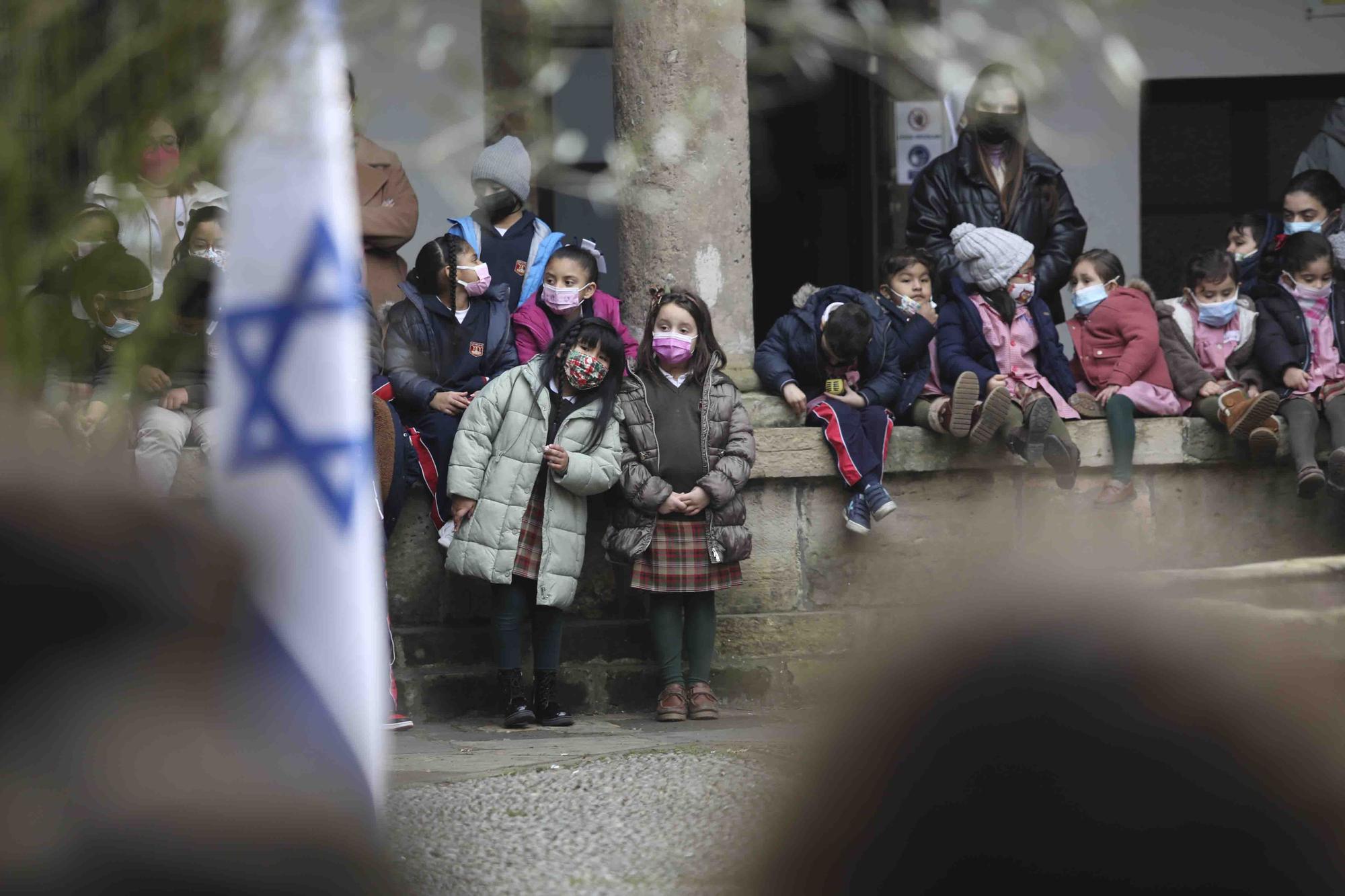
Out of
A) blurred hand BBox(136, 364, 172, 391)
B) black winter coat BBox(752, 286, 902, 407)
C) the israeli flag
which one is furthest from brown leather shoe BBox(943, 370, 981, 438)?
the israeli flag

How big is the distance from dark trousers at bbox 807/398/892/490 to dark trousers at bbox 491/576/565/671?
127 centimetres

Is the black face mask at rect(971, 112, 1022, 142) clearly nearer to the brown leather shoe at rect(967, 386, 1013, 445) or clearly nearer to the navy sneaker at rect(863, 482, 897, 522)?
the brown leather shoe at rect(967, 386, 1013, 445)

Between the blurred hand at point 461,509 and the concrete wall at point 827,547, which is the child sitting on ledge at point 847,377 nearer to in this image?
the concrete wall at point 827,547

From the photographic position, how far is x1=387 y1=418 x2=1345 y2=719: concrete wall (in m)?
6.96

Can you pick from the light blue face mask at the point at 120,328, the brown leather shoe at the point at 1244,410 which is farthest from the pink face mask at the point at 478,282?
the light blue face mask at the point at 120,328

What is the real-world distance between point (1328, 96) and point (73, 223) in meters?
9.14

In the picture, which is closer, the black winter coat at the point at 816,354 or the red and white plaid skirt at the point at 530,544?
the red and white plaid skirt at the point at 530,544

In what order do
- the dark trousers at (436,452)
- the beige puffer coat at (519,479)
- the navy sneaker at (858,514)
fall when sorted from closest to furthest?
the beige puffer coat at (519,479)
the dark trousers at (436,452)
the navy sneaker at (858,514)

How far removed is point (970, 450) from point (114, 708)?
6.14m

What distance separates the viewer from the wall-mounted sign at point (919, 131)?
9234 mm

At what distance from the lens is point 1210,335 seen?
7.57 metres

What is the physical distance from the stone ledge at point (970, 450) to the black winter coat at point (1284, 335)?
315 mm

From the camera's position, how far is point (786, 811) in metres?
1.43

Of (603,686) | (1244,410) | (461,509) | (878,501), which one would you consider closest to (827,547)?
(878,501)
